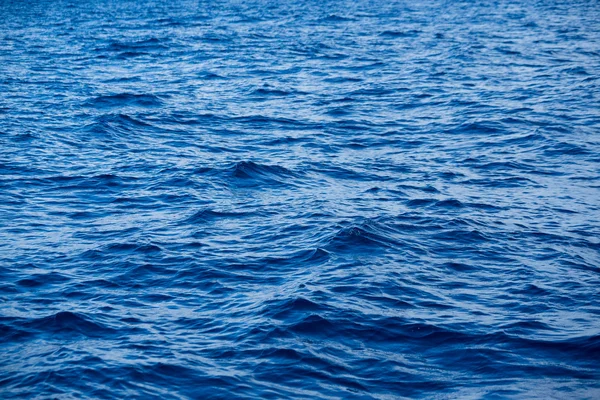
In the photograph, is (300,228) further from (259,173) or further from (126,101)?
(126,101)

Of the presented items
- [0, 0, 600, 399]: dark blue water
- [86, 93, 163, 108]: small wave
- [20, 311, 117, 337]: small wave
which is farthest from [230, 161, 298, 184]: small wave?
[86, 93, 163, 108]: small wave

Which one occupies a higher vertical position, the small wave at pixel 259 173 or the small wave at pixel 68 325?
the small wave at pixel 259 173

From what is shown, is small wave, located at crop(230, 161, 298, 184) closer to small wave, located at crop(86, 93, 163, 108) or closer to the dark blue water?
the dark blue water

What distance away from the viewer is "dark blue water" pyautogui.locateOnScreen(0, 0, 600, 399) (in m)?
17.3

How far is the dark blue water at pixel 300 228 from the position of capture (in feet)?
56.6

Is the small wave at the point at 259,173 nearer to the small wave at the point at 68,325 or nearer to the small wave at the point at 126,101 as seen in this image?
the small wave at the point at 68,325

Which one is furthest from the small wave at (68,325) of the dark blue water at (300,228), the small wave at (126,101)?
the small wave at (126,101)

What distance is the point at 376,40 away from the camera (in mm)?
60594

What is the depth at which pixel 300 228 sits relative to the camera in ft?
81.0

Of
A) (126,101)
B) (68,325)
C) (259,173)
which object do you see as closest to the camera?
(68,325)

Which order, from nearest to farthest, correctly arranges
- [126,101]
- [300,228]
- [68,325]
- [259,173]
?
[68,325] → [300,228] → [259,173] → [126,101]

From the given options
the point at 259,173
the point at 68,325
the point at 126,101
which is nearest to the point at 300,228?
the point at 259,173

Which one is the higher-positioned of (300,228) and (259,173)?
(259,173)

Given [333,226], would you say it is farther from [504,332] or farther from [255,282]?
[504,332]
